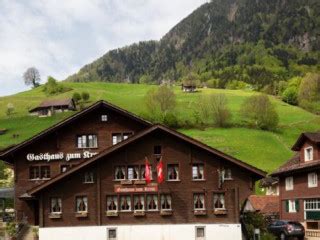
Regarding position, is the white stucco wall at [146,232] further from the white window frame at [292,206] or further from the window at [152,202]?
the white window frame at [292,206]

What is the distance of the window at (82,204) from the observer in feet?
142

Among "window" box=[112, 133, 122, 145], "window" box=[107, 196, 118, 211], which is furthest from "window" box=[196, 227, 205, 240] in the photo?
"window" box=[112, 133, 122, 145]

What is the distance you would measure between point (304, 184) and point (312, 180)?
1.73 m

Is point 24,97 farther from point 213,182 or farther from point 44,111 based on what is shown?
point 213,182

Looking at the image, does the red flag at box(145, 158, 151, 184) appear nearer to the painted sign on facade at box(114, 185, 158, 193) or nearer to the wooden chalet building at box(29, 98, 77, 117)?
the painted sign on facade at box(114, 185, 158, 193)

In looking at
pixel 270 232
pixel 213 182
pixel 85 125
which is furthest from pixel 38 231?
pixel 270 232

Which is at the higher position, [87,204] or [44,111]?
[44,111]

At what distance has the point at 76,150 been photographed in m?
48.7

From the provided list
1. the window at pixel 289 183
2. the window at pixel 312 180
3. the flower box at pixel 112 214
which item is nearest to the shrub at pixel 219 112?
the window at pixel 289 183

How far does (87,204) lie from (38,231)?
4806mm

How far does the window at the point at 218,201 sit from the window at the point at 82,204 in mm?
9467

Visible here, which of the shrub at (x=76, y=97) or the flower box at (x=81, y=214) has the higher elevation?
the shrub at (x=76, y=97)

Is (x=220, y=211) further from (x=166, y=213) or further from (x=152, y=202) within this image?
(x=152, y=202)

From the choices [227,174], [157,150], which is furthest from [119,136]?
[227,174]
